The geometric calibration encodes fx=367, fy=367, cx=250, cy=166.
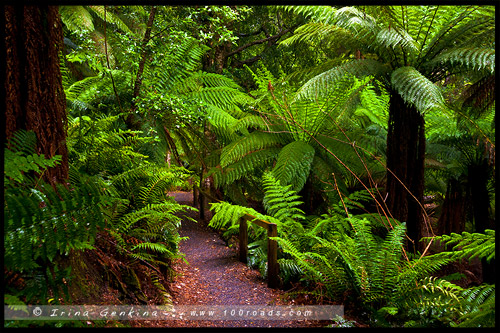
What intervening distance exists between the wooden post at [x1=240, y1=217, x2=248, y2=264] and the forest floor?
81mm

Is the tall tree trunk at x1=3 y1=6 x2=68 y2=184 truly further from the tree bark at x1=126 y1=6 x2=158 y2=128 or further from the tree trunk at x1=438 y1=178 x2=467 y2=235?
the tree trunk at x1=438 y1=178 x2=467 y2=235

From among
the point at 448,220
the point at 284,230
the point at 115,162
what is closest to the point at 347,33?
the point at 284,230

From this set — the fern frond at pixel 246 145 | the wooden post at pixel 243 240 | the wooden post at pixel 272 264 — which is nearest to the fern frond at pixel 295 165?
the fern frond at pixel 246 145

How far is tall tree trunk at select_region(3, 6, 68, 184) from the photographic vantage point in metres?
1.24

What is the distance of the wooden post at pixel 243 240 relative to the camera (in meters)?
3.27

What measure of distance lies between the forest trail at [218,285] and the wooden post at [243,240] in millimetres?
70

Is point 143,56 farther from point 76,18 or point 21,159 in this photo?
point 21,159

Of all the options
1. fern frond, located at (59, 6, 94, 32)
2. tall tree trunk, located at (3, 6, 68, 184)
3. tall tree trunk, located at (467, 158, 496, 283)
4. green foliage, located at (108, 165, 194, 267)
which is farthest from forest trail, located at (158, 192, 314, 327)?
fern frond, located at (59, 6, 94, 32)

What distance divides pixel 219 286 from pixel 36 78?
1.65m

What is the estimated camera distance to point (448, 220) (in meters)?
3.57

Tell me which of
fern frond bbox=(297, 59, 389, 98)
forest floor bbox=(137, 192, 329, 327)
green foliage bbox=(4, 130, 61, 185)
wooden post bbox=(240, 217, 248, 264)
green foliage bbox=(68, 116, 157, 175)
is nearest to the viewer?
green foliage bbox=(4, 130, 61, 185)

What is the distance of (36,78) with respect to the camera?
50.9 inches

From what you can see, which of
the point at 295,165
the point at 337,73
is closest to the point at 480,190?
the point at 295,165

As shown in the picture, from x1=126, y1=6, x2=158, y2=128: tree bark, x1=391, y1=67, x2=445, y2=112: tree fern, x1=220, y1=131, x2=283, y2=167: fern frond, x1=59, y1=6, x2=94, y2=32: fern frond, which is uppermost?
x1=59, y1=6, x2=94, y2=32: fern frond
